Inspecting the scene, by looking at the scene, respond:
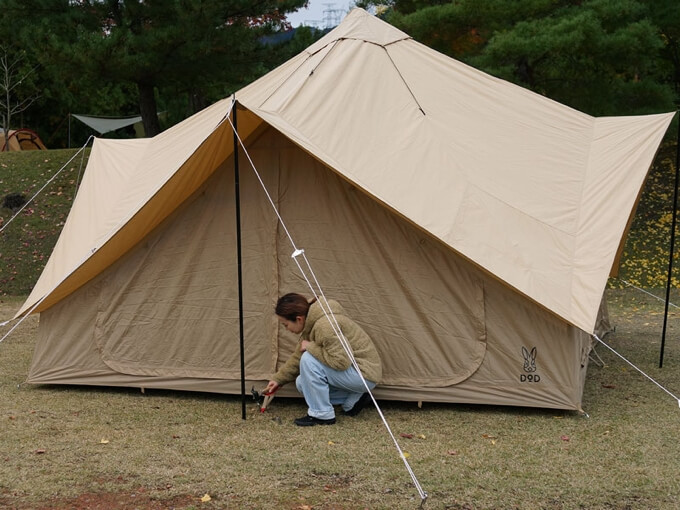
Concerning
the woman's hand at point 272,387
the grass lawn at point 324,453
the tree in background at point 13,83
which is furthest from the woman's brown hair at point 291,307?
the tree in background at point 13,83

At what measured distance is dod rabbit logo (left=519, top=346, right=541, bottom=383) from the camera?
5059 mm

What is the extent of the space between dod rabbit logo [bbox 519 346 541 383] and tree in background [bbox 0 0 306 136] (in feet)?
28.7

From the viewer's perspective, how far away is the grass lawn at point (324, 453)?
3.77 metres

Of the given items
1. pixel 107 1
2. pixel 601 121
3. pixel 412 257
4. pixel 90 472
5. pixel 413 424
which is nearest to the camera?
pixel 90 472

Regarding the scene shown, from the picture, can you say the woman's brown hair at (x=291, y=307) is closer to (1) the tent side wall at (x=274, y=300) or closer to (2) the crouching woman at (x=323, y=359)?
(2) the crouching woman at (x=323, y=359)

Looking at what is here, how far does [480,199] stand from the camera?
5188 millimetres

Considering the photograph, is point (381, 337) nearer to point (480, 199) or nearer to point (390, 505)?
point (480, 199)

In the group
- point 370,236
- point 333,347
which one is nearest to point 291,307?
point 333,347

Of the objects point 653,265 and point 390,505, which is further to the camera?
point 653,265

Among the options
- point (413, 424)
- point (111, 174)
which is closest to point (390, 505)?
point (413, 424)

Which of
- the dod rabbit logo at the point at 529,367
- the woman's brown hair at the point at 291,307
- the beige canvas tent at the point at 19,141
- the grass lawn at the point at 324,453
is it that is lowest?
the beige canvas tent at the point at 19,141

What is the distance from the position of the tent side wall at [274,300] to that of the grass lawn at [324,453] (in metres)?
0.17

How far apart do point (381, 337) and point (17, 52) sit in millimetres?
17113

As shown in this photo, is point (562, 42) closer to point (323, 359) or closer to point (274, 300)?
point (274, 300)
